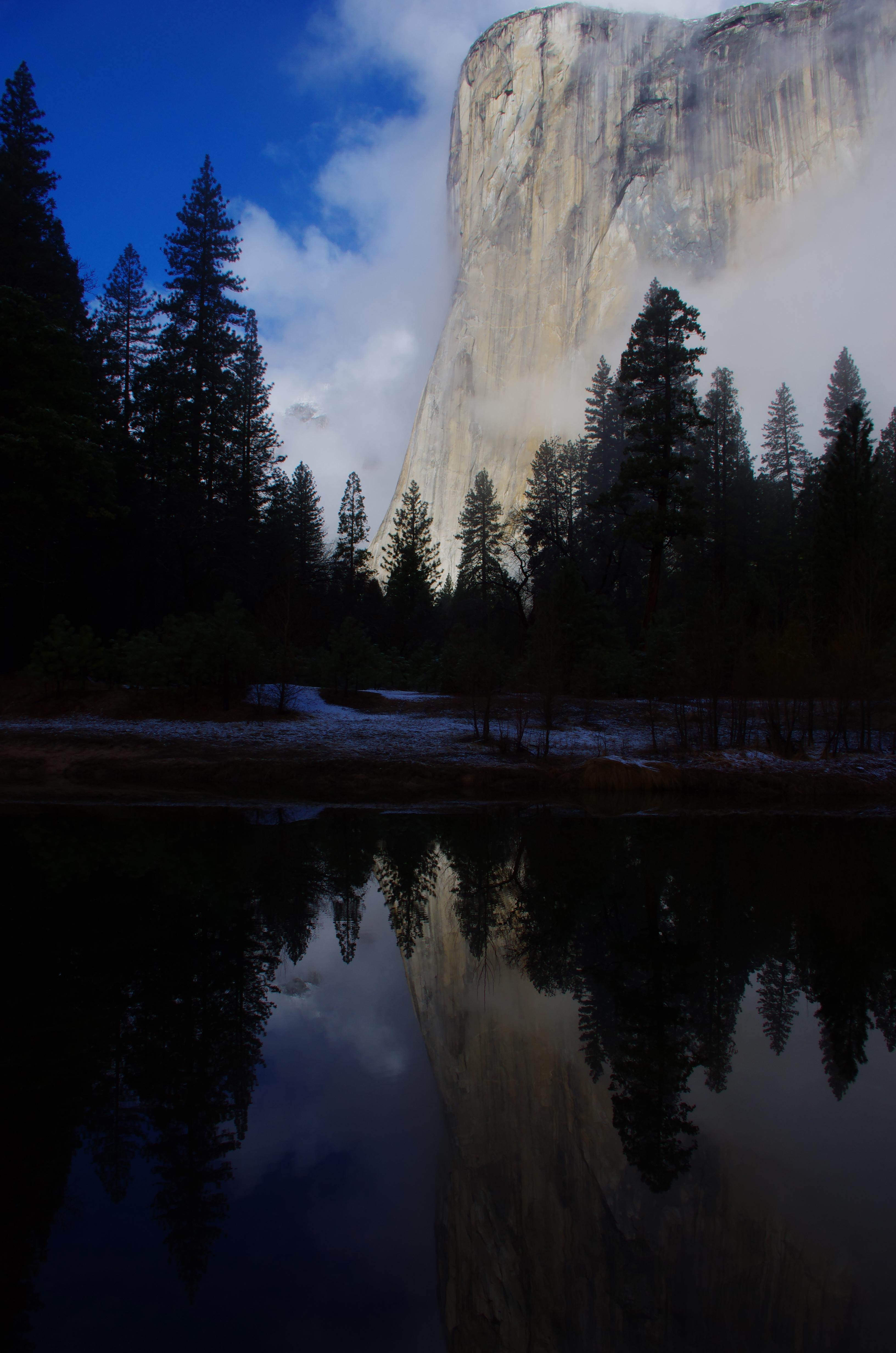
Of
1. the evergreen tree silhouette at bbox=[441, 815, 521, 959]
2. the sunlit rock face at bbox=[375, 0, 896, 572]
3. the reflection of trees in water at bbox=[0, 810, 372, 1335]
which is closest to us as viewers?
the reflection of trees in water at bbox=[0, 810, 372, 1335]

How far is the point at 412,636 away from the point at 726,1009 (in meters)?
36.3

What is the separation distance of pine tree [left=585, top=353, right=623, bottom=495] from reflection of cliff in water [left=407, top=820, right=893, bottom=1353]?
133ft

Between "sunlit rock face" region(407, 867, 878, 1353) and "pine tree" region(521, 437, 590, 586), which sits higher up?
"pine tree" region(521, 437, 590, 586)

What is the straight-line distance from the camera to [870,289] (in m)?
73.0

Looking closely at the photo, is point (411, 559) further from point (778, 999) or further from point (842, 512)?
point (778, 999)

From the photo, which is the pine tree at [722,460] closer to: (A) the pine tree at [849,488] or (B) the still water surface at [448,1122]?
(A) the pine tree at [849,488]

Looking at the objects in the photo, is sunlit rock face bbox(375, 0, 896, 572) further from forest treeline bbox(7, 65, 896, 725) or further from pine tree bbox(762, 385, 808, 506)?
forest treeline bbox(7, 65, 896, 725)

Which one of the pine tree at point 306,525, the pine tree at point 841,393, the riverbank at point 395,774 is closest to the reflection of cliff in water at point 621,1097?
the riverbank at point 395,774

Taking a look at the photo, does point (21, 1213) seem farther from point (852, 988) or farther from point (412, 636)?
point (412, 636)

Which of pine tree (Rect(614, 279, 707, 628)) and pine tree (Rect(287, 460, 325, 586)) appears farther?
pine tree (Rect(287, 460, 325, 586))

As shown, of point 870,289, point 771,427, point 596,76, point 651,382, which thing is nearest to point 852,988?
point 651,382

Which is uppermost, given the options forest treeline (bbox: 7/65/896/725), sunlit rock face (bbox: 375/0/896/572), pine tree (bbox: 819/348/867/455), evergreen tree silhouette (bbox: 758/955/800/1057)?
sunlit rock face (bbox: 375/0/896/572)

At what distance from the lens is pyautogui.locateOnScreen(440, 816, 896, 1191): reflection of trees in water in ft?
13.2

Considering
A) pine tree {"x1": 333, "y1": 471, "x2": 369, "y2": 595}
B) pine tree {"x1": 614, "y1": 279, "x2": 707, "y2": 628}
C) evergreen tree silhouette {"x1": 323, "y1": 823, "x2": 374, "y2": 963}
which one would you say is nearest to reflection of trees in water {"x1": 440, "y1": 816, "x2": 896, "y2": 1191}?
evergreen tree silhouette {"x1": 323, "y1": 823, "x2": 374, "y2": 963}
